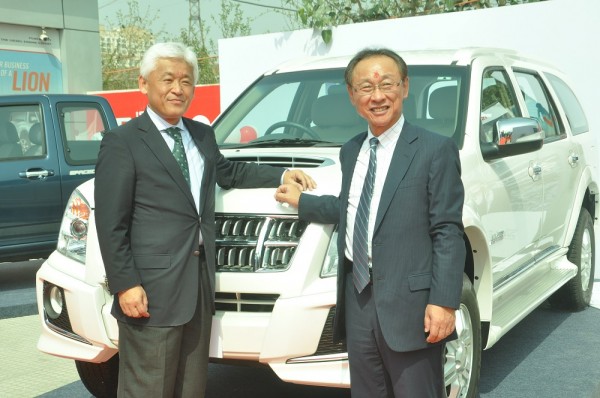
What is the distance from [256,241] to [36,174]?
17.3 ft

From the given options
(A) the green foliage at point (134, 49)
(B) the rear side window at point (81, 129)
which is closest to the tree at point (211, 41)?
(A) the green foliage at point (134, 49)

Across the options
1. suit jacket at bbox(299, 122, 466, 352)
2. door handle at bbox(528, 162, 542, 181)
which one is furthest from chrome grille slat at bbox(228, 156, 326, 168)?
door handle at bbox(528, 162, 542, 181)

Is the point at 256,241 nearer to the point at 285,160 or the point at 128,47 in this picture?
the point at 285,160

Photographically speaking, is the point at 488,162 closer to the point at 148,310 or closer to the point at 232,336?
the point at 232,336

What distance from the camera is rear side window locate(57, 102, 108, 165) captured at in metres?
9.12

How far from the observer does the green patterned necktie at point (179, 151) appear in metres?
3.75

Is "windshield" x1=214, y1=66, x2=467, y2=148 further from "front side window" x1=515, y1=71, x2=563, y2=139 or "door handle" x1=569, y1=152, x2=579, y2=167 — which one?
"door handle" x1=569, y1=152, x2=579, y2=167

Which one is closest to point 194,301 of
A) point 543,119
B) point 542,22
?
point 543,119

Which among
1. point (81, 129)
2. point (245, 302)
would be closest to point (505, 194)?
point (245, 302)

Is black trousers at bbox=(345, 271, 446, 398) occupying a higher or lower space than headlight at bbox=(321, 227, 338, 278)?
lower

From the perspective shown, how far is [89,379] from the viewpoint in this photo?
4949mm

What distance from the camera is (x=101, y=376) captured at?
4922 millimetres

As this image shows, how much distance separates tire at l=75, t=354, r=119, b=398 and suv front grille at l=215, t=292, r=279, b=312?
1.06m

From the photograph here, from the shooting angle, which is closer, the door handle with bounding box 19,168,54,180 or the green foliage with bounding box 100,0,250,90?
the door handle with bounding box 19,168,54,180
